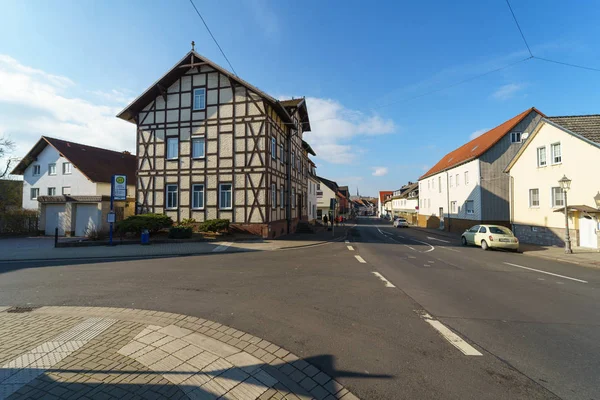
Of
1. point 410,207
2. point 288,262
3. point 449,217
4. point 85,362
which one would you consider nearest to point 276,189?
point 288,262

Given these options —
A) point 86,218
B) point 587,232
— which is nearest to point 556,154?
point 587,232

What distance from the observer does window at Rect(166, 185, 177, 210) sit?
806 inches

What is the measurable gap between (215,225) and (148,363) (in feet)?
48.5

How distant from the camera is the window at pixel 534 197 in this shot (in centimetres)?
1900

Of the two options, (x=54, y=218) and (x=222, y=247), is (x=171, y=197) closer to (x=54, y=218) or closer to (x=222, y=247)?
(x=222, y=247)

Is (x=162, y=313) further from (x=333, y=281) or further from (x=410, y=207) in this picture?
(x=410, y=207)

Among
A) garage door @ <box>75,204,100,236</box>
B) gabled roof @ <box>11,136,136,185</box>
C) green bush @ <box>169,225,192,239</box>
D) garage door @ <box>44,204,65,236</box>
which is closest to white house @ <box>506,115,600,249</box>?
green bush @ <box>169,225,192,239</box>

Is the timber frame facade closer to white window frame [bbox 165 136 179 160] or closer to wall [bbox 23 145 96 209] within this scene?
white window frame [bbox 165 136 179 160]

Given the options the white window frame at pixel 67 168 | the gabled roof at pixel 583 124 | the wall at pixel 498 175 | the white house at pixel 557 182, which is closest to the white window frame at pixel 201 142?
the white window frame at pixel 67 168

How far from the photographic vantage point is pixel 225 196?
1975cm

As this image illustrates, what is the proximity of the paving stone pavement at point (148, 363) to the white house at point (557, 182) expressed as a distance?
18.8 meters

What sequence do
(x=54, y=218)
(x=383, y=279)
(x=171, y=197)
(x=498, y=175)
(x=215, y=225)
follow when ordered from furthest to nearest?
(x=498, y=175) < (x=54, y=218) < (x=171, y=197) < (x=215, y=225) < (x=383, y=279)

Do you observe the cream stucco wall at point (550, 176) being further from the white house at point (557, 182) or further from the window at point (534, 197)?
the window at point (534, 197)

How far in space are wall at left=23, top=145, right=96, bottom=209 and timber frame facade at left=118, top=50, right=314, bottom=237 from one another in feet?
36.0
